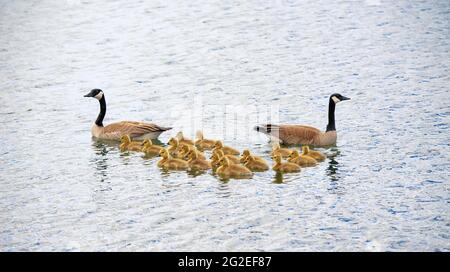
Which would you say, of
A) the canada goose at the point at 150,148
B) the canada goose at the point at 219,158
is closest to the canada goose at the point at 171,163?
the canada goose at the point at 219,158

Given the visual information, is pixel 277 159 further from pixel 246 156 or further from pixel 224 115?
pixel 224 115

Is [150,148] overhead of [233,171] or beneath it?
overhead

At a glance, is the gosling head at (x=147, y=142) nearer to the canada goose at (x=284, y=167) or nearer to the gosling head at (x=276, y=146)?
the gosling head at (x=276, y=146)

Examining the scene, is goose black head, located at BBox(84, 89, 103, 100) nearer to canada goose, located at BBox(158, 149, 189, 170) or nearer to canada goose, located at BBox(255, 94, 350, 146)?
canada goose, located at BBox(158, 149, 189, 170)

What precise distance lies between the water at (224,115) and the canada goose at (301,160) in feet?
0.59

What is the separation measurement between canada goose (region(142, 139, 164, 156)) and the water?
229 mm

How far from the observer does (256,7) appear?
86.0ft

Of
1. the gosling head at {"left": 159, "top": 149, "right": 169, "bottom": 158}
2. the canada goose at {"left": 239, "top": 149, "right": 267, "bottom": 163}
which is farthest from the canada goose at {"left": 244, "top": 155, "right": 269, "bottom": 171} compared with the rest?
the gosling head at {"left": 159, "top": 149, "right": 169, "bottom": 158}

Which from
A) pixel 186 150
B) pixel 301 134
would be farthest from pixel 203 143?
pixel 301 134

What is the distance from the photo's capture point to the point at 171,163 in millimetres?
13656

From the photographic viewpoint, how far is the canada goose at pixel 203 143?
582 inches

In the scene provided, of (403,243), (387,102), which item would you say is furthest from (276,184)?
(387,102)

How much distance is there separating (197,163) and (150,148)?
1342mm
